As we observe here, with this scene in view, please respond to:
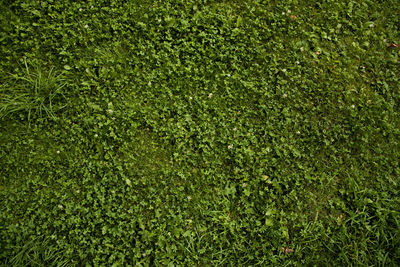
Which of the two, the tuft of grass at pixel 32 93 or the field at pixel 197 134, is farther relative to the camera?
the tuft of grass at pixel 32 93

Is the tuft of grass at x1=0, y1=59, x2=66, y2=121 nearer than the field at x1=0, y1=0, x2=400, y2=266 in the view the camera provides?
No

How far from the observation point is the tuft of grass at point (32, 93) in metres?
3.45

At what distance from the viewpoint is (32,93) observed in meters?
3.54

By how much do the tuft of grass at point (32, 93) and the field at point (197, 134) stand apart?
2 centimetres

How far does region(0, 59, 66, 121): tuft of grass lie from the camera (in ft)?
11.3

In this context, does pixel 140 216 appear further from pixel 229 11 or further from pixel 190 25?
pixel 229 11

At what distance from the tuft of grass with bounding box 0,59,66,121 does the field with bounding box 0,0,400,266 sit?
18 mm

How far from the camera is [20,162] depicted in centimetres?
327

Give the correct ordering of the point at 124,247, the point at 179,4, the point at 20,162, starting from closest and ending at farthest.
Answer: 1. the point at 124,247
2. the point at 20,162
3. the point at 179,4

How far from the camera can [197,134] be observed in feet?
11.7

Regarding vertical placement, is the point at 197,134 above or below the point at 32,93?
above

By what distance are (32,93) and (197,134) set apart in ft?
6.68

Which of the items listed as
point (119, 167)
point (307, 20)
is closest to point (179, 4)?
point (307, 20)

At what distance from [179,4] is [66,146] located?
2.44 metres
